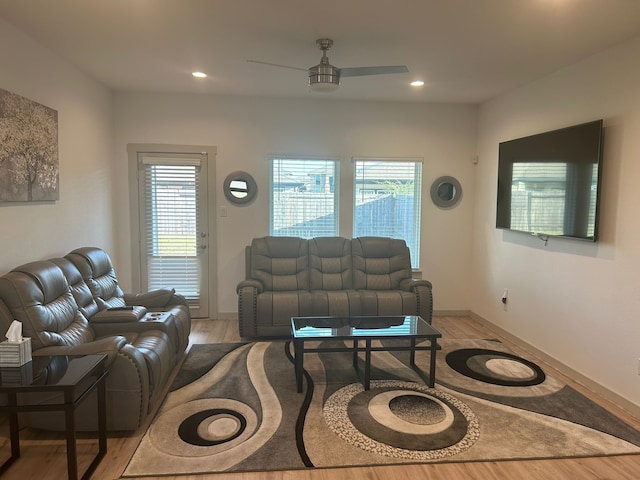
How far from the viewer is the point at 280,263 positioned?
480cm

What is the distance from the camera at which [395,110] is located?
→ 17.3 feet

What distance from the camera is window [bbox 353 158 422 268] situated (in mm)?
5324

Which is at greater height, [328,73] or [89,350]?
[328,73]

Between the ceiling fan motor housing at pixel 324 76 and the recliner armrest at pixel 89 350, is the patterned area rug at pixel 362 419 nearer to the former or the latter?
the recliner armrest at pixel 89 350

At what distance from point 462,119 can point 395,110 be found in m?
0.87

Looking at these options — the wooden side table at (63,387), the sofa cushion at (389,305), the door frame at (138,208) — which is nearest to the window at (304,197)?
the door frame at (138,208)

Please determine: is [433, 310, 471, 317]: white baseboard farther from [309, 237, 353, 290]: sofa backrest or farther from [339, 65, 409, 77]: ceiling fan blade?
[339, 65, 409, 77]: ceiling fan blade

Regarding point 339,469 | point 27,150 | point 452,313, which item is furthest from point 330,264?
point 27,150

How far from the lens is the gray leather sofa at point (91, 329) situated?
2574 millimetres

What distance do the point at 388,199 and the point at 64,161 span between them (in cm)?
352

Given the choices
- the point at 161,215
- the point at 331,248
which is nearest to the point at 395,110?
the point at 331,248

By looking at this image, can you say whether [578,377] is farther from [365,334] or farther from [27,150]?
[27,150]

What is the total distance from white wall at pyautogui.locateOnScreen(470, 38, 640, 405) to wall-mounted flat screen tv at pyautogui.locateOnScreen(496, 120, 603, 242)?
10 centimetres

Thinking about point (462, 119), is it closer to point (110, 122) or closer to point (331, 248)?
point (331, 248)
